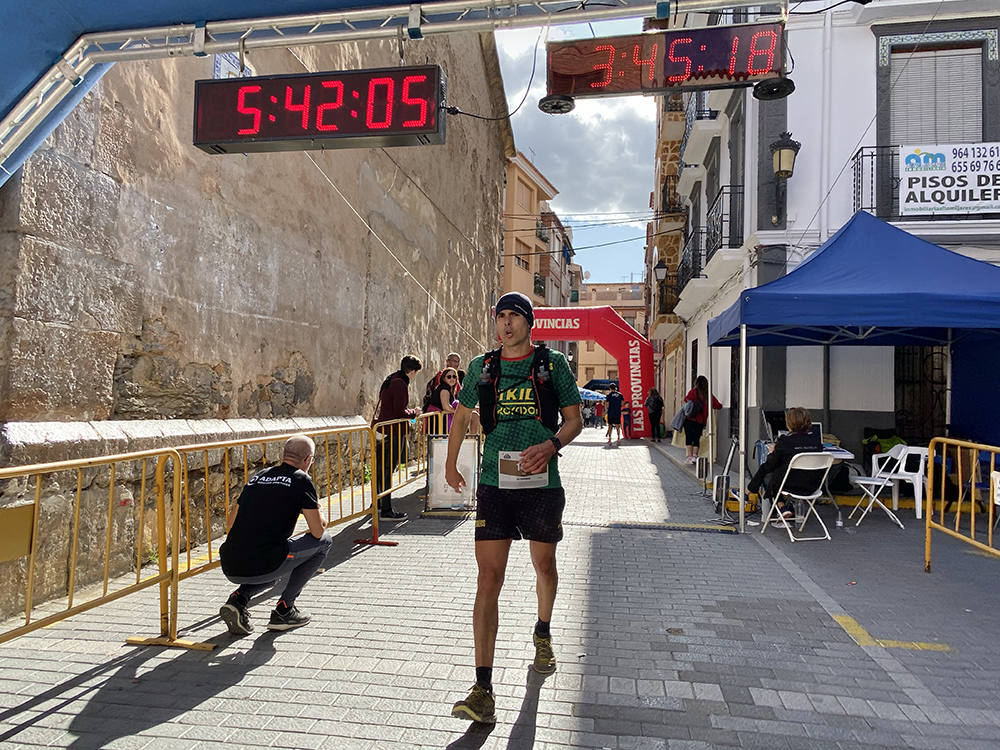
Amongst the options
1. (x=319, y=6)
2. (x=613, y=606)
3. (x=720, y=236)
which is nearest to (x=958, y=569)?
(x=613, y=606)

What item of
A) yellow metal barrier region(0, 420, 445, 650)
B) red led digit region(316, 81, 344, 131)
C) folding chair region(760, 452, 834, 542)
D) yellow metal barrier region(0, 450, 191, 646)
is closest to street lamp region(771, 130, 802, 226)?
folding chair region(760, 452, 834, 542)

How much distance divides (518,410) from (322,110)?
2.52 m

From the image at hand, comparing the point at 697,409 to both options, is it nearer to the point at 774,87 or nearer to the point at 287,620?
the point at 774,87

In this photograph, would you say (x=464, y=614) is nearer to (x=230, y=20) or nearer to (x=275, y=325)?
(x=230, y=20)

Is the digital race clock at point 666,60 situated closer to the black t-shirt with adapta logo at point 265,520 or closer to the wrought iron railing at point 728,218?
the black t-shirt with adapta logo at point 265,520

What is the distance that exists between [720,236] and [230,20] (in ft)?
36.1

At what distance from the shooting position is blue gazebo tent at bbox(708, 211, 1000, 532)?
7.18 meters

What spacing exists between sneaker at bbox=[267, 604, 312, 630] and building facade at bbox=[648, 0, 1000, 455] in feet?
28.1

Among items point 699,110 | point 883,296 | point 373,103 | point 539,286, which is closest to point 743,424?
point 883,296

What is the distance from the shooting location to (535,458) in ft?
11.2

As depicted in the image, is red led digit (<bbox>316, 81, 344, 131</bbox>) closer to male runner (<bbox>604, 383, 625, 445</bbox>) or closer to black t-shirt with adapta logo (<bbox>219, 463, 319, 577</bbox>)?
black t-shirt with adapta logo (<bbox>219, 463, 319, 577</bbox>)

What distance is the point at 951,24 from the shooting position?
1138 centimetres

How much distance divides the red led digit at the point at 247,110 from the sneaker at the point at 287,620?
310cm

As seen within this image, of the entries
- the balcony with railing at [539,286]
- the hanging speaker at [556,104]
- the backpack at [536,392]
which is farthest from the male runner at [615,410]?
the balcony with railing at [539,286]
